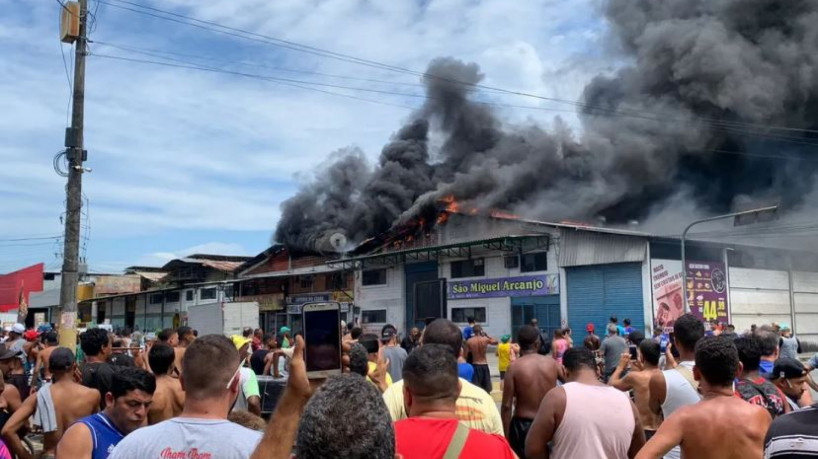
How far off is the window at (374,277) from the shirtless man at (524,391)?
28838mm

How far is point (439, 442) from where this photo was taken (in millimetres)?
2461

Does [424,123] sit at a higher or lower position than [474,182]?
higher

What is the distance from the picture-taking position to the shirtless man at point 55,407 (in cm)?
477

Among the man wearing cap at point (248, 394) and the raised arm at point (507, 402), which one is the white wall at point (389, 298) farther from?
the raised arm at point (507, 402)

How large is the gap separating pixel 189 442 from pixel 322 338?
30.4 inches

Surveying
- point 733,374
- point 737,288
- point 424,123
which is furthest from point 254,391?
point 424,123

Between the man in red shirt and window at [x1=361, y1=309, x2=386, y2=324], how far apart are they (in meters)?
31.4

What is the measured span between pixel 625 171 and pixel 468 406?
108 feet

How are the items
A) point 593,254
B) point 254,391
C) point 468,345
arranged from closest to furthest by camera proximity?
point 254,391 < point 468,345 < point 593,254

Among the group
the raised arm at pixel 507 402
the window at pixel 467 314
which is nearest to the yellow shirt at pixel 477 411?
the raised arm at pixel 507 402

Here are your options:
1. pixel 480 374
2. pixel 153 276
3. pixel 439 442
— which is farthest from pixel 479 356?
pixel 153 276

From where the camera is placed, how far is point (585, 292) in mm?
26453

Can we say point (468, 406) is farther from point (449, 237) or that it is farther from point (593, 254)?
point (449, 237)

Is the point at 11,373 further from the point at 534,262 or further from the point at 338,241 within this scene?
the point at 338,241
